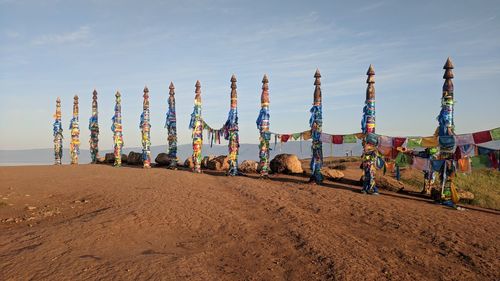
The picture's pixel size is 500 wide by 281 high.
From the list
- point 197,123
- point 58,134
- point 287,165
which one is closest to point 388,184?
point 287,165

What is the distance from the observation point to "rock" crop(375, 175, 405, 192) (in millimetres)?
14644

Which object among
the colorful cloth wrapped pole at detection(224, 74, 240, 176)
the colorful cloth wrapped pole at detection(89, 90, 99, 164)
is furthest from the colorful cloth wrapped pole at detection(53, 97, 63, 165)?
the colorful cloth wrapped pole at detection(224, 74, 240, 176)

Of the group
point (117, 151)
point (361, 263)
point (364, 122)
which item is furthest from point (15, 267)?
point (117, 151)

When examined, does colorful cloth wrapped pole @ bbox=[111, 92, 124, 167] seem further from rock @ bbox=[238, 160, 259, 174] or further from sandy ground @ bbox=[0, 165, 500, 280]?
sandy ground @ bbox=[0, 165, 500, 280]

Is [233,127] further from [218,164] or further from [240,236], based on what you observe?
[240,236]

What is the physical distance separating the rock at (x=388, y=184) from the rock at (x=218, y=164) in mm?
→ 9899

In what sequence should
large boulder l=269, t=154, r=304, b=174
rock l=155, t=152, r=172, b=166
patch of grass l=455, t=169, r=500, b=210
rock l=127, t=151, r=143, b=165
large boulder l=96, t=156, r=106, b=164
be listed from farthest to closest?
large boulder l=96, t=156, r=106, b=164 → rock l=127, t=151, r=143, b=165 → rock l=155, t=152, r=172, b=166 → large boulder l=269, t=154, r=304, b=174 → patch of grass l=455, t=169, r=500, b=210

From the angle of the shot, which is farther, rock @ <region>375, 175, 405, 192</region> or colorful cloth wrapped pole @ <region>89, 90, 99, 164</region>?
colorful cloth wrapped pole @ <region>89, 90, 99, 164</region>

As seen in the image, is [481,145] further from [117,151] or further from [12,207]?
[117,151]

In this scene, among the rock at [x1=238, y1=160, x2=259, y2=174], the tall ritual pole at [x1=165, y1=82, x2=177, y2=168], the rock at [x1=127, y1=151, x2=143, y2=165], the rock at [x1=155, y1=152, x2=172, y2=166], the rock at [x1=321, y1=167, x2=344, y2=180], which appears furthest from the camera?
the rock at [x1=127, y1=151, x2=143, y2=165]

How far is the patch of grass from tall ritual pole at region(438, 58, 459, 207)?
7.34 feet

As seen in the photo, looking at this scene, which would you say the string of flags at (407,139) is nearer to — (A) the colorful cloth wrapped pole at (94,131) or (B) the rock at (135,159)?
(B) the rock at (135,159)

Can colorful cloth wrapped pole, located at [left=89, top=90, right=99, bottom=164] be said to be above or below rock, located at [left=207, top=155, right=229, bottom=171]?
above

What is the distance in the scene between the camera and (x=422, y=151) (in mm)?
14352
